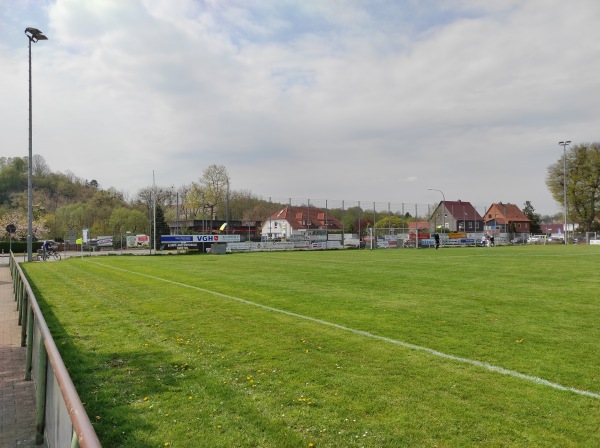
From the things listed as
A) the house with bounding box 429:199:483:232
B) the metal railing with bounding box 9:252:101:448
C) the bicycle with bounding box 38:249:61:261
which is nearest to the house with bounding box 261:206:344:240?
the bicycle with bounding box 38:249:61:261

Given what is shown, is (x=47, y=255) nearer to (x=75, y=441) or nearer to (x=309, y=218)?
(x=309, y=218)

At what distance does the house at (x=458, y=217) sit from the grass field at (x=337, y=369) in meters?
69.4

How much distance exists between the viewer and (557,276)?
17094mm

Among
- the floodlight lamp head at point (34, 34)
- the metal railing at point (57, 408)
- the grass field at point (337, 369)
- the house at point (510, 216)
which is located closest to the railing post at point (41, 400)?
the metal railing at point (57, 408)

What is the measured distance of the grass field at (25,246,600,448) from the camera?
4.09 m

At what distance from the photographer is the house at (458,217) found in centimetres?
7806

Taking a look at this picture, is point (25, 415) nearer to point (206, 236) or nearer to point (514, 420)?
point (514, 420)

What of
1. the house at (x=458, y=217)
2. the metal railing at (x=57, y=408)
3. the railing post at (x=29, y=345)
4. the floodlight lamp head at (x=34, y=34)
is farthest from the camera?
the house at (x=458, y=217)

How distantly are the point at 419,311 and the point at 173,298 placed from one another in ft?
21.6

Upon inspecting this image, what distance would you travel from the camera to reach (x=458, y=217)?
90188mm

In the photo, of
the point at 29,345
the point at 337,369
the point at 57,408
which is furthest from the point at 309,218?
the point at 57,408

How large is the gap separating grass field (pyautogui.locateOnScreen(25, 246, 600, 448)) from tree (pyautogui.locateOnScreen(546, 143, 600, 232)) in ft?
218

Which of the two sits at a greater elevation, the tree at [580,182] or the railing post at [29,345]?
the tree at [580,182]

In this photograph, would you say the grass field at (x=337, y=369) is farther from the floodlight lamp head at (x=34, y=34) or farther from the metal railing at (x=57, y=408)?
the floodlight lamp head at (x=34, y=34)
